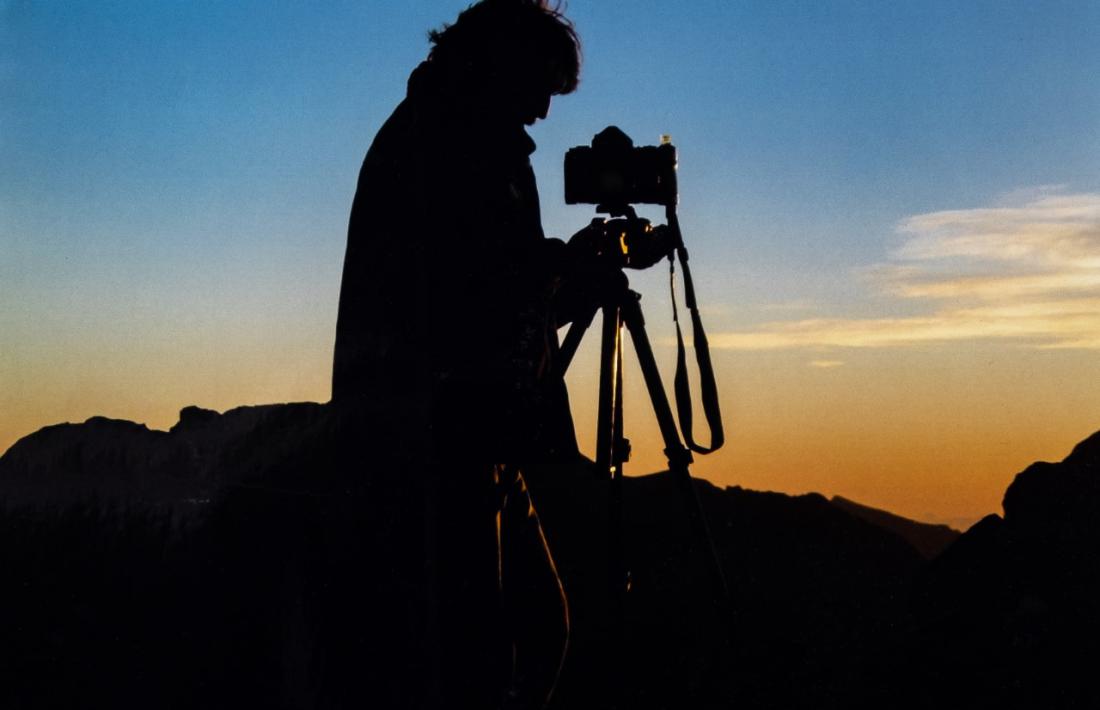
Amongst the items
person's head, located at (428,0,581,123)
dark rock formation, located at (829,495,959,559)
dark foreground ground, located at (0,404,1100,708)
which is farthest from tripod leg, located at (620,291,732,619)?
dark rock formation, located at (829,495,959,559)

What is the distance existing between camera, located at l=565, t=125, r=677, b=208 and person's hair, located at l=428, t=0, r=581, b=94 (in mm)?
329

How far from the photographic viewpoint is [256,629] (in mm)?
4512

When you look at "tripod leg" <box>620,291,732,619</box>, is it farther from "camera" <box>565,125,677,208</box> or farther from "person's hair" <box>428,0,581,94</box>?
"person's hair" <box>428,0,581,94</box>

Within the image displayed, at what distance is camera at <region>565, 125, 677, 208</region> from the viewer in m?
4.55

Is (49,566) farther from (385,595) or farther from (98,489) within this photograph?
(385,595)

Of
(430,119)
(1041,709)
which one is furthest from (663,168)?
(1041,709)

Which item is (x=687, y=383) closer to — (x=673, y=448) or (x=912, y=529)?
(x=673, y=448)

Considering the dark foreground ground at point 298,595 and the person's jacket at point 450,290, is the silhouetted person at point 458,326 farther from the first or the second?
the dark foreground ground at point 298,595

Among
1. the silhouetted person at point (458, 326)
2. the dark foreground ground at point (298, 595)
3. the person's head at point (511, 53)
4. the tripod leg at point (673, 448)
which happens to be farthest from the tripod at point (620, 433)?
the person's head at point (511, 53)

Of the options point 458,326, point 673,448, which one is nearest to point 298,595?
point 458,326

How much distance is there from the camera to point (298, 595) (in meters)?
4.30

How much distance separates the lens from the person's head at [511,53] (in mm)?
4133

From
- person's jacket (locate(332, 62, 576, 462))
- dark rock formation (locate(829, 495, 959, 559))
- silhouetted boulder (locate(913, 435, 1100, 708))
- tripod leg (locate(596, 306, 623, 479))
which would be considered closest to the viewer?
person's jacket (locate(332, 62, 576, 462))

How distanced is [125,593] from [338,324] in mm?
1613
